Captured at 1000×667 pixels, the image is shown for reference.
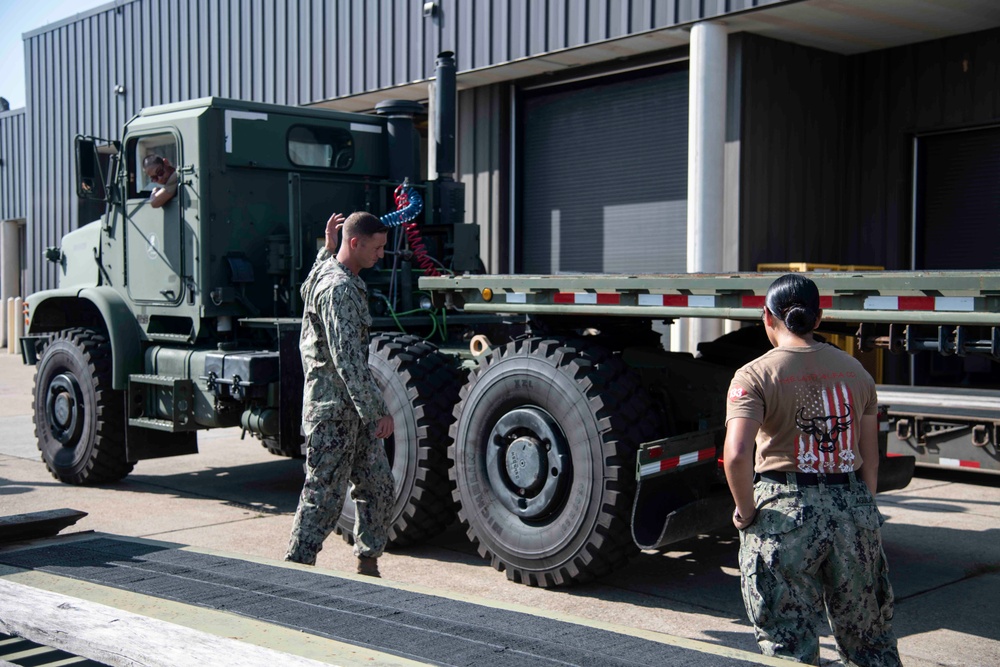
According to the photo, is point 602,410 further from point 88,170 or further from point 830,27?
point 830,27

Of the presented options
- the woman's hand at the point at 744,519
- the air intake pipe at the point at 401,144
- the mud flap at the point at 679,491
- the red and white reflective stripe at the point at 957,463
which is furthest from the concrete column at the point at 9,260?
the woman's hand at the point at 744,519

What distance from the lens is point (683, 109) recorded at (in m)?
13.5

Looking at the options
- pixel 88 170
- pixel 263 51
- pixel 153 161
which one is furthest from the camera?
pixel 263 51

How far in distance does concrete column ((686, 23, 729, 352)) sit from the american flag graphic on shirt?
8.39 m

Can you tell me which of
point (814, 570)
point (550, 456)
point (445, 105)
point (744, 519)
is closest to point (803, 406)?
point (744, 519)

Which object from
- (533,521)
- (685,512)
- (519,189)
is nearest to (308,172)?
(533,521)

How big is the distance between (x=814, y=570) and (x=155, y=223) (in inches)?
250

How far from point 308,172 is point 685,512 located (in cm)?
458

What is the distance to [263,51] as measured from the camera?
58.7 feet

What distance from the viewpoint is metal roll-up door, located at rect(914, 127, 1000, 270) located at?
12484 millimetres

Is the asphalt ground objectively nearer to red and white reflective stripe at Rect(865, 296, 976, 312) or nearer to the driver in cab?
red and white reflective stripe at Rect(865, 296, 976, 312)

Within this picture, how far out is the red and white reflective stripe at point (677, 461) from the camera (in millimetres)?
5207

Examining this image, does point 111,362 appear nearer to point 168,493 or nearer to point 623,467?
point 168,493

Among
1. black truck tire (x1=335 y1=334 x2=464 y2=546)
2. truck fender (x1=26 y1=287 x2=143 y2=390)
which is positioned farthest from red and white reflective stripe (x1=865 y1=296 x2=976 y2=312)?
truck fender (x1=26 y1=287 x2=143 y2=390)
